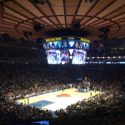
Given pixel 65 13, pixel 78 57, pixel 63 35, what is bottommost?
pixel 78 57

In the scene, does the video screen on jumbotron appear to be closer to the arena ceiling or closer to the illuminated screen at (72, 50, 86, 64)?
the illuminated screen at (72, 50, 86, 64)

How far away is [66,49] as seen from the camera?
14.6 metres

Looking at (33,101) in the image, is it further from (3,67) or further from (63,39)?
(63,39)

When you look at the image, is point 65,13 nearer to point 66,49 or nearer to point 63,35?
point 63,35

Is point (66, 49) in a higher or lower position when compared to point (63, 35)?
lower

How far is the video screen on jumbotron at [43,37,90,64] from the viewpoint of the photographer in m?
13.9

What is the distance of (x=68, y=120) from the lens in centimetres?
1064

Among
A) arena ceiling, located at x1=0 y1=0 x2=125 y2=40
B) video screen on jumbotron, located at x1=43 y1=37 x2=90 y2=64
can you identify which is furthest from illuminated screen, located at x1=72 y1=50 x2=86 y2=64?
arena ceiling, located at x1=0 y1=0 x2=125 y2=40

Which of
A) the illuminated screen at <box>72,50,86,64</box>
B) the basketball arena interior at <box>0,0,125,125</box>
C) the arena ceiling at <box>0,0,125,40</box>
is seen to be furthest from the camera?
the illuminated screen at <box>72,50,86,64</box>

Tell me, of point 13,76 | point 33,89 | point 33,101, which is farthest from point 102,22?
point 13,76

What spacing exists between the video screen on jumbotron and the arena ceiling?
2505 millimetres

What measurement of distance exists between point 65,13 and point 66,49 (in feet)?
19.3

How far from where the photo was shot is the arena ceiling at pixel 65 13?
24.6ft

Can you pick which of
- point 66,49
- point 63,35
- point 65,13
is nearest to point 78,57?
point 66,49
